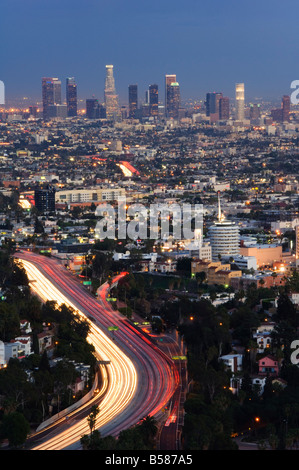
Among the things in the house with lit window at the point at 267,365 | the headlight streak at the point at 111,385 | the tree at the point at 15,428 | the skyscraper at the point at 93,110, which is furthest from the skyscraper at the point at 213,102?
the tree at the point at 15,428

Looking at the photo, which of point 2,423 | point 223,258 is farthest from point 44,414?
point 223,258

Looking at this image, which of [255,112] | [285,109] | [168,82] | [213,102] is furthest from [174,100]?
[285,109]

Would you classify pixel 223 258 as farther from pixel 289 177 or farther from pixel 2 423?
pixel 289 177

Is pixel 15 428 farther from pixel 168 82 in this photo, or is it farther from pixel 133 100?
pixel 168 82

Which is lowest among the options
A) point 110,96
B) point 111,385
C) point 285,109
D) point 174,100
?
point 111,385

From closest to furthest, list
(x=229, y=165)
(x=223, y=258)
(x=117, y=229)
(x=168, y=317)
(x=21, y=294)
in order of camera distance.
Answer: (x=168, y=317) → (x=21, y=294) → (x=223, y=258) → (x=117, y=229) → (x=229, y=165)

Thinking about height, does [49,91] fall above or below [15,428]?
above

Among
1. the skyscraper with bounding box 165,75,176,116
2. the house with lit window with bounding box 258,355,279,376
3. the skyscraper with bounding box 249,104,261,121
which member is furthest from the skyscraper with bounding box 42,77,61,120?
the house with lit window with bounding box 258,355,279,376

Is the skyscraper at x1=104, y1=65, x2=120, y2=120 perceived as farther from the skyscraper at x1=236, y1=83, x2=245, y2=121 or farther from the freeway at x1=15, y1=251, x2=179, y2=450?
the freeway at x1=15, y1=251, x2=179, y2=450
